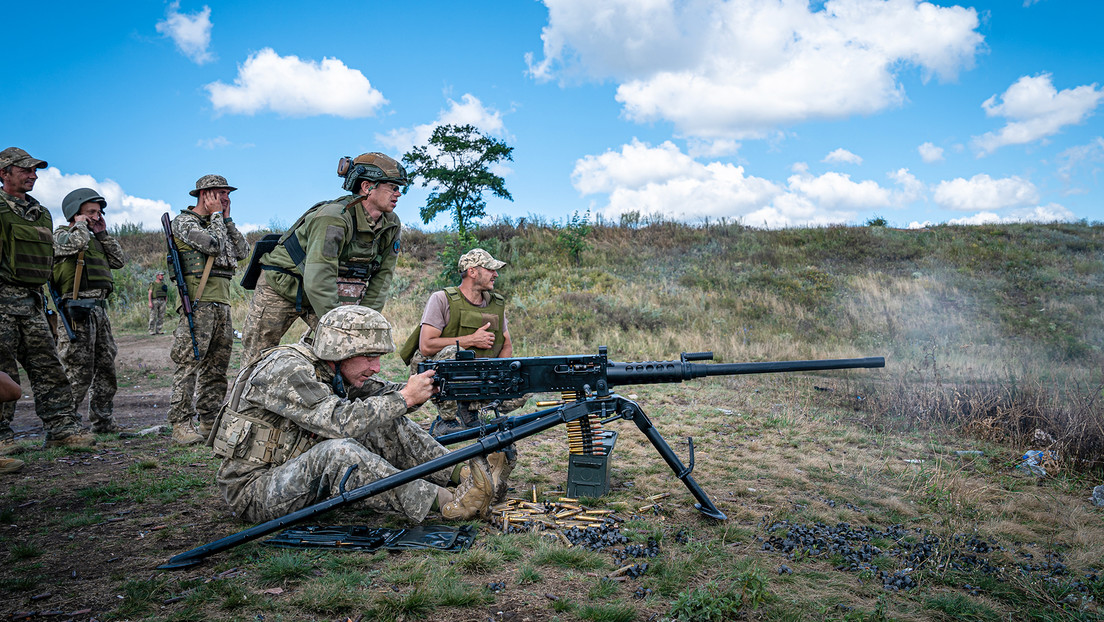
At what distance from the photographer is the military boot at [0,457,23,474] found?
5.38 meters

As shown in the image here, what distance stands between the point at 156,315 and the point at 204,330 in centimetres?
1083

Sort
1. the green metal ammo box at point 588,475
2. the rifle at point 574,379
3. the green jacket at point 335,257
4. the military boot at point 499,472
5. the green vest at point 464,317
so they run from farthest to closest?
1. the green vest at point 464,317
2. the green jacket at point 335,257
3. the green metal ammo box at point 588,475
4. the military boot at point 499,472
5. the rifle at point 574,379

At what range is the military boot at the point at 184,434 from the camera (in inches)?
256

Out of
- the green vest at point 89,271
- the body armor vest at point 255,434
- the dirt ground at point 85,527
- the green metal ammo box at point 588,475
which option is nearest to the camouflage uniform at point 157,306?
the dirt ground at point 85,527

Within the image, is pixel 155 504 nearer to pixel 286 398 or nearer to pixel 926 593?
pixel 286 398

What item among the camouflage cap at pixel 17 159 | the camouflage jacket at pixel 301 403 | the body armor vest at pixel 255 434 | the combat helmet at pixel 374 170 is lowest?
the body armor vest at pixel 255 434

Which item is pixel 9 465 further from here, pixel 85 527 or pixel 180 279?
pixel 180 279

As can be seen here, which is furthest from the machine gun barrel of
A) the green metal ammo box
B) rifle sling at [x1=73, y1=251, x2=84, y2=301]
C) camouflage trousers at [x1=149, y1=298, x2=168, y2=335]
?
camouflage trousers at [x1=149, y1=298, x2=168, y2=335]

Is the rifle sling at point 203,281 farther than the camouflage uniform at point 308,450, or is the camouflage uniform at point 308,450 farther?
the rifle sling at point 203,281

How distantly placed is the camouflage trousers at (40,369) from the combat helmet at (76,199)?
133cm

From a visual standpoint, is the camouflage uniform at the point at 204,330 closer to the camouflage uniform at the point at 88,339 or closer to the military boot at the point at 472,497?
the camouflage uniform at the point at 88,339

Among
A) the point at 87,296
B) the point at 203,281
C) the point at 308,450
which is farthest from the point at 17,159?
the point at 308,450

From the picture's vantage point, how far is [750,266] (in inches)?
793

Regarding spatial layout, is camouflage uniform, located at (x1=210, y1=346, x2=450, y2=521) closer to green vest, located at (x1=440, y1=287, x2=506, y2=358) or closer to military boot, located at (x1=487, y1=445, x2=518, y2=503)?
military boot, located at (x1=487, y1=445, x2=518, y2=503)
